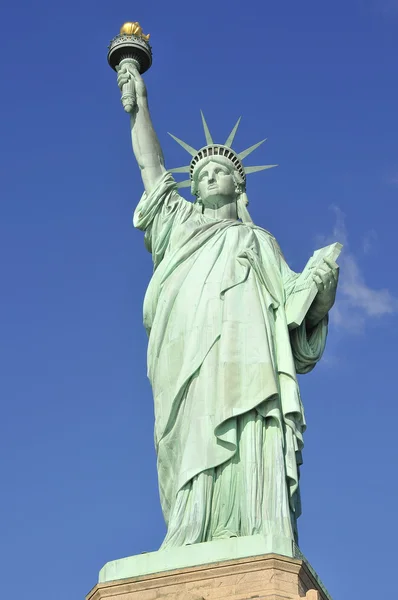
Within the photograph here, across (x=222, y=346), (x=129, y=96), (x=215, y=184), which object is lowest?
(x=222, y=346)

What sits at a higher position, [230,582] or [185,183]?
[185,183]

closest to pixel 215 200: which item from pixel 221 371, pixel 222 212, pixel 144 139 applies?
pixel 222 212

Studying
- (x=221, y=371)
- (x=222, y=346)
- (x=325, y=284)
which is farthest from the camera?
(x=325, y=284)

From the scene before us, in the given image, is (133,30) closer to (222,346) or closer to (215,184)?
(215,184)

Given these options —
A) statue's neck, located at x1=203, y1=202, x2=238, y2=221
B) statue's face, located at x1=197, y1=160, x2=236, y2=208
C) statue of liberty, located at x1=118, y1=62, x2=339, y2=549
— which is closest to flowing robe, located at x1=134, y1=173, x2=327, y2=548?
statue of liberty, located at x1=118, y1=62, x2=339, y2=549

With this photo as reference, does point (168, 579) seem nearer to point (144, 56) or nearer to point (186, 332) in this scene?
point (186, 332)

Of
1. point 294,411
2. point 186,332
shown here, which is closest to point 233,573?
point 294,411

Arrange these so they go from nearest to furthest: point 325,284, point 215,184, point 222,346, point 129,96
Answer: point 222,346, point 325,284, point 215,184, point 129,96
